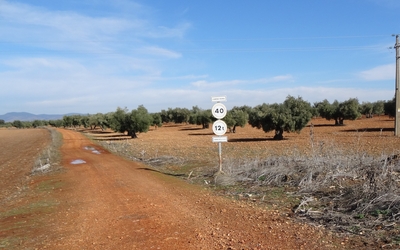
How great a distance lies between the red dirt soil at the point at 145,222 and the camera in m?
5.53

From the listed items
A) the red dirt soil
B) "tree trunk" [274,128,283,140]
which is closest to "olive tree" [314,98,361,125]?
"tree trunk" [274,128,283,140]

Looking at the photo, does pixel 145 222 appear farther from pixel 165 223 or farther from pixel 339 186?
pixel 339 186

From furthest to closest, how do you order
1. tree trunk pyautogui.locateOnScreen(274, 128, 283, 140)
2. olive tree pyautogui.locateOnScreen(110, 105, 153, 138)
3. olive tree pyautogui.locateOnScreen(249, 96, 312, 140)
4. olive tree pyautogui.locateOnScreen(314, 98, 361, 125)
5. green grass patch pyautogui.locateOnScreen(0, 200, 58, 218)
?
olive tree pyautogui.locateOnScreen(314, 98, 361, 125) → olive tree pyautogui.locateOnScreen(110, 105, 153, 138) → tree trunk pyautogui.locateOnScreen(274, 128, 283, 140) → olive tree pyautogui.locateOnScreen(249, 96, 312, 140) → green grass patch pyautogui.locateOnScreen(0, 200, 58, 218)

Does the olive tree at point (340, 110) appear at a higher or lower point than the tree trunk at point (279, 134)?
higher

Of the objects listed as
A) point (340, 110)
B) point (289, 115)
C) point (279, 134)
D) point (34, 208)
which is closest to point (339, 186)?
point (34, 208)

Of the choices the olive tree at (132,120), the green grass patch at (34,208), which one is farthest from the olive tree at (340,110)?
the green grass patch at (34,208)

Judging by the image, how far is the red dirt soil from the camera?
5.53 meters

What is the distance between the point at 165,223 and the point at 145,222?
0.44 metres

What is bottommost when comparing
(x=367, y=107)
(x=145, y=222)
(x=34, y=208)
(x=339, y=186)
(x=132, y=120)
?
(x=34, y=208)

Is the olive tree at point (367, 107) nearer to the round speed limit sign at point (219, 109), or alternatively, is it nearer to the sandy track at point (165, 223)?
the round speed limit sign at point (219, 109)

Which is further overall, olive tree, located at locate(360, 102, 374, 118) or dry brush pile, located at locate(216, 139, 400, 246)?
olive tree, located at locate(360, 102, 374, 118)

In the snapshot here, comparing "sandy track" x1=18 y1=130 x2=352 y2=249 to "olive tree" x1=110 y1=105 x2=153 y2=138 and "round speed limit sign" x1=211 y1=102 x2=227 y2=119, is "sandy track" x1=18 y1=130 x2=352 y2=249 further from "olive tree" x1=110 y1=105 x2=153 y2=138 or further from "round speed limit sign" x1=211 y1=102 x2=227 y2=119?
"olive tree" x1=110 y1=105 x2=153 y2=138

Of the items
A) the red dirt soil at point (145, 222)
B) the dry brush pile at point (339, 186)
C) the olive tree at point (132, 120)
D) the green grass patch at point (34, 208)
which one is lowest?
the green grass patch at point (34, 208)

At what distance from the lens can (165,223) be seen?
262 inches
